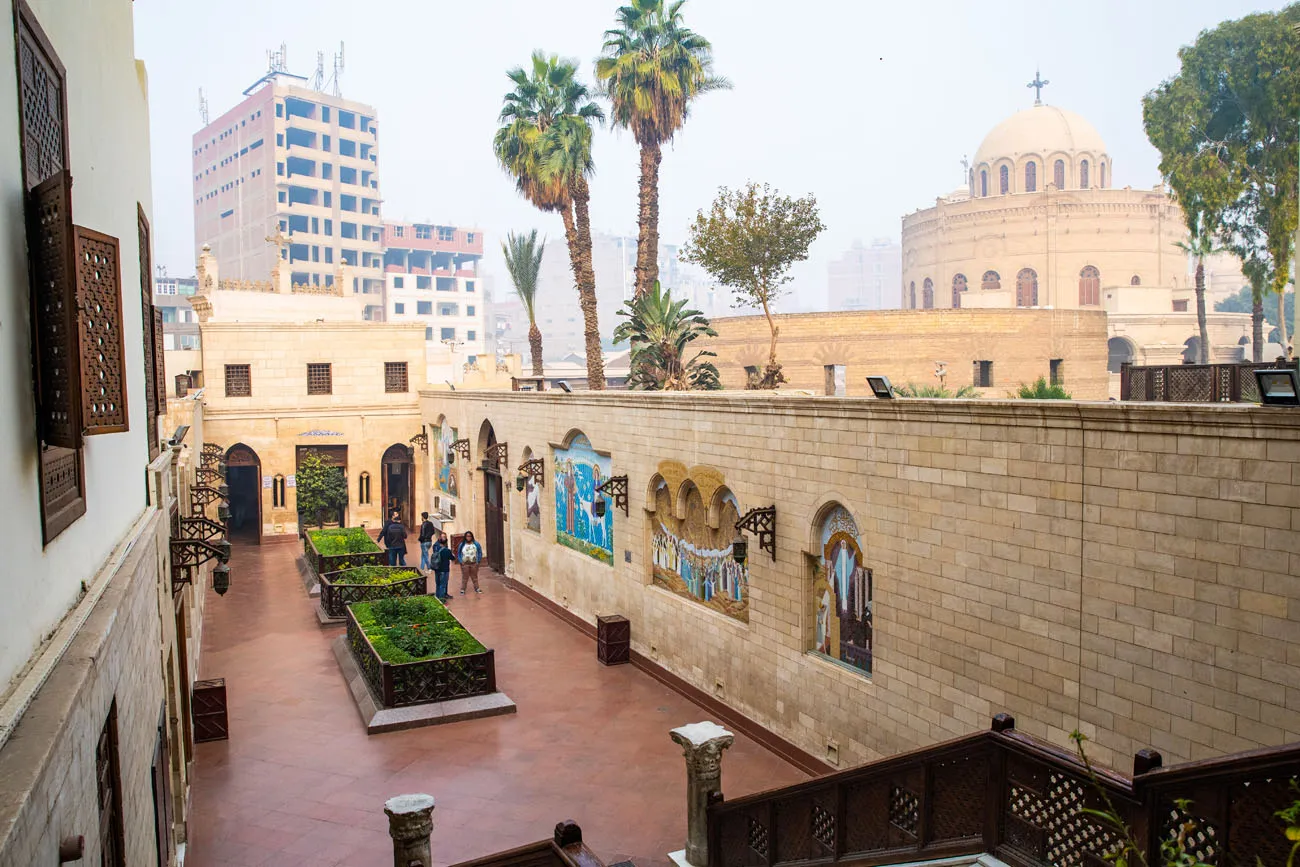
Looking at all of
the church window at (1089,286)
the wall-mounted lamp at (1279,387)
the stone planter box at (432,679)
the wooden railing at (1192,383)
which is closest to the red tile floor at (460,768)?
the stone planter box at (432,679)

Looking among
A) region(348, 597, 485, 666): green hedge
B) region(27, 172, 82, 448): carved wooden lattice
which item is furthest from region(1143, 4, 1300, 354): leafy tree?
region(27, 172, 82, 448): carved wooden lattice

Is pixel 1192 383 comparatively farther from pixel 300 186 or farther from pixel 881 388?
pixel 300 186

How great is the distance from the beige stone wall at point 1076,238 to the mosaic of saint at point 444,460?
36713 mm

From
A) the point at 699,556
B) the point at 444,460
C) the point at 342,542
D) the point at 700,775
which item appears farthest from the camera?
the point at 444,460

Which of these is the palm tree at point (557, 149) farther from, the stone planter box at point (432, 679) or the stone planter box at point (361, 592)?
the stone planter box at point (432, 679)

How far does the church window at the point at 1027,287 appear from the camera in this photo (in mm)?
59812

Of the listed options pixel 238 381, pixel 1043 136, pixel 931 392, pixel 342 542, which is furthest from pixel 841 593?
pixel 1043 136

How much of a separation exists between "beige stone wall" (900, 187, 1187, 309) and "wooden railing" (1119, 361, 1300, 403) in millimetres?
45469

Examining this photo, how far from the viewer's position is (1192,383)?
13062 millimetres

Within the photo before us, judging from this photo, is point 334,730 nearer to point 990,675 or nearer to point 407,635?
point 407,635

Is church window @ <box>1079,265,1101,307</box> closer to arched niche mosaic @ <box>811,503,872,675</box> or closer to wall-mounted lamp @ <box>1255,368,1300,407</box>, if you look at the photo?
arched niche mosaic @ <box>811,503,872,675</box>

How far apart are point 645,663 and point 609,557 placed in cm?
241

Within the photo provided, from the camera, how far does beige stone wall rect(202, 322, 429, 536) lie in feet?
103

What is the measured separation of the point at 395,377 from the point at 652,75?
12679 mm
